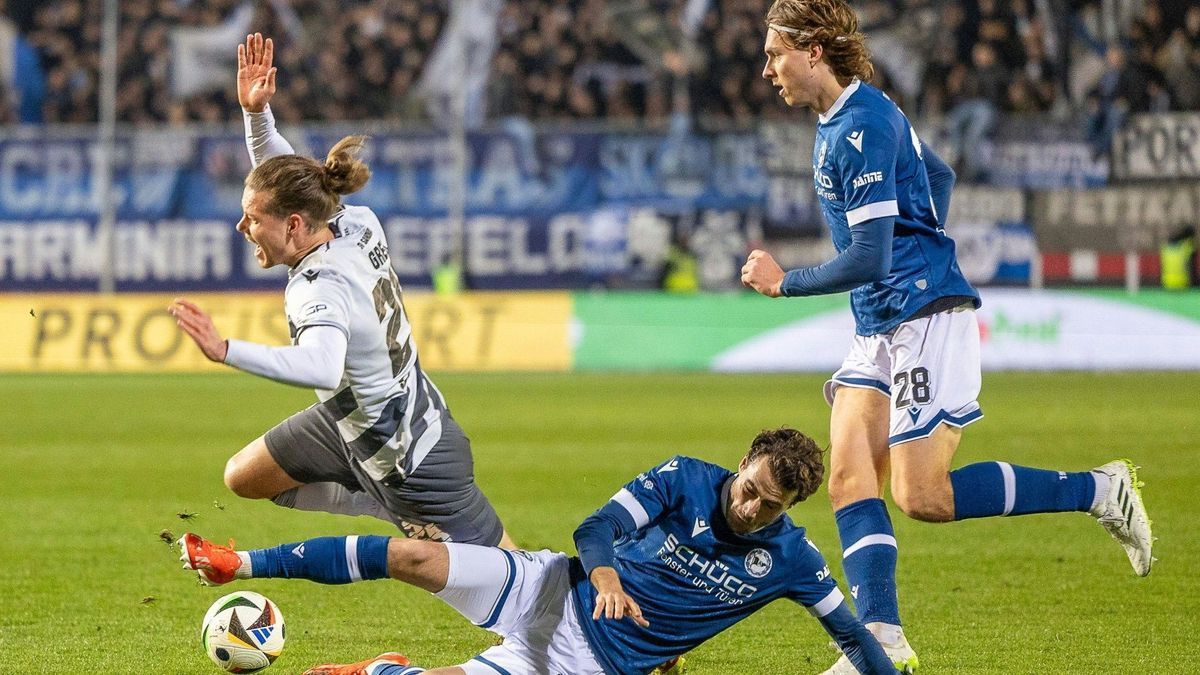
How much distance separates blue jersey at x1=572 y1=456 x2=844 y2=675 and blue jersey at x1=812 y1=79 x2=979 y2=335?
1099mm

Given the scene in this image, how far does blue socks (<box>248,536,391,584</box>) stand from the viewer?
472cm

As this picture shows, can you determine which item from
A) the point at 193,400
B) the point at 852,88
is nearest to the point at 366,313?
the point at 852,88

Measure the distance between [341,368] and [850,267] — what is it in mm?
1715

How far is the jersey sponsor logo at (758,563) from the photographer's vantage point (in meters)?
4.85

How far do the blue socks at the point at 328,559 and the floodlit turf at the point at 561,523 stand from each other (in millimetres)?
1048

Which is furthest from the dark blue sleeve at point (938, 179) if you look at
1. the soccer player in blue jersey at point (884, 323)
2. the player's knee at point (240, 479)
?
the player's knee at point (240, 479)

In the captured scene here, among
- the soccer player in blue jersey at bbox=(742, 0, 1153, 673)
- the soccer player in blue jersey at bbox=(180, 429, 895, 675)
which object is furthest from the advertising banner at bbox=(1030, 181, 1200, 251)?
the soccer player in blue jersey at bbox=(180, 429, 895, 675)

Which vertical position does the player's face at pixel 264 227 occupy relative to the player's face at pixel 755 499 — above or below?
above

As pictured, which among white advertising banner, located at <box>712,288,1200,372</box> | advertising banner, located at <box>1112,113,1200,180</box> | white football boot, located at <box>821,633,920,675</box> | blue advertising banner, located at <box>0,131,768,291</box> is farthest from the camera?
blue advertising banner, located at <box>0,131,768,291</box>

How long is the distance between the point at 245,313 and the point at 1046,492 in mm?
14465

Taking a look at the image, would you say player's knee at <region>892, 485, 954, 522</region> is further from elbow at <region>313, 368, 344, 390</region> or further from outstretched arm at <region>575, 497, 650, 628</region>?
elbow at <region>313, 368, 344, 390</region>

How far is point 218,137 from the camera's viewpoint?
20266 mm

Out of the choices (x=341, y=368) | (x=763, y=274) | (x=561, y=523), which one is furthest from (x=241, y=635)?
(x=561, y=523)

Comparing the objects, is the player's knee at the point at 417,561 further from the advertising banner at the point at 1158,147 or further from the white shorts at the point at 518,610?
the advertising banner at the point at 1158,147
